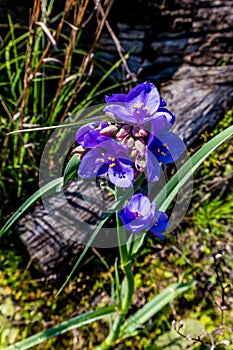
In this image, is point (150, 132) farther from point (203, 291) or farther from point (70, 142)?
point (203, 291)

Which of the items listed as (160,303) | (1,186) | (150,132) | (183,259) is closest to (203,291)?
(183,259)

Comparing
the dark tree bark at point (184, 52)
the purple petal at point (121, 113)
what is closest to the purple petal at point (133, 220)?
the purple petal at point (121, 113)

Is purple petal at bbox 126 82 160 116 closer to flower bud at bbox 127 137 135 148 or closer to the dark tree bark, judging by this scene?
flower bud at bbox 127 137 135 148

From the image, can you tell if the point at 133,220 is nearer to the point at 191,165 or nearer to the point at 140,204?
the point at 140,204

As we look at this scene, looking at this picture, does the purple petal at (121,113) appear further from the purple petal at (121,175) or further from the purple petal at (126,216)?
the purple petal at (126,216)

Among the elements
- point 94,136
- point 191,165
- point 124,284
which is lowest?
point 124,284

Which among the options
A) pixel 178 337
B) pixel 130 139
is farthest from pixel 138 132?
pixel 178 337

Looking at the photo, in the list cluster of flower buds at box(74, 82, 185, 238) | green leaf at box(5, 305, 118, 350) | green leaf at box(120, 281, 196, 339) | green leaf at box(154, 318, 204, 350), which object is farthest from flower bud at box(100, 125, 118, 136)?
green leaf at box(154, 318, 204, 350)
